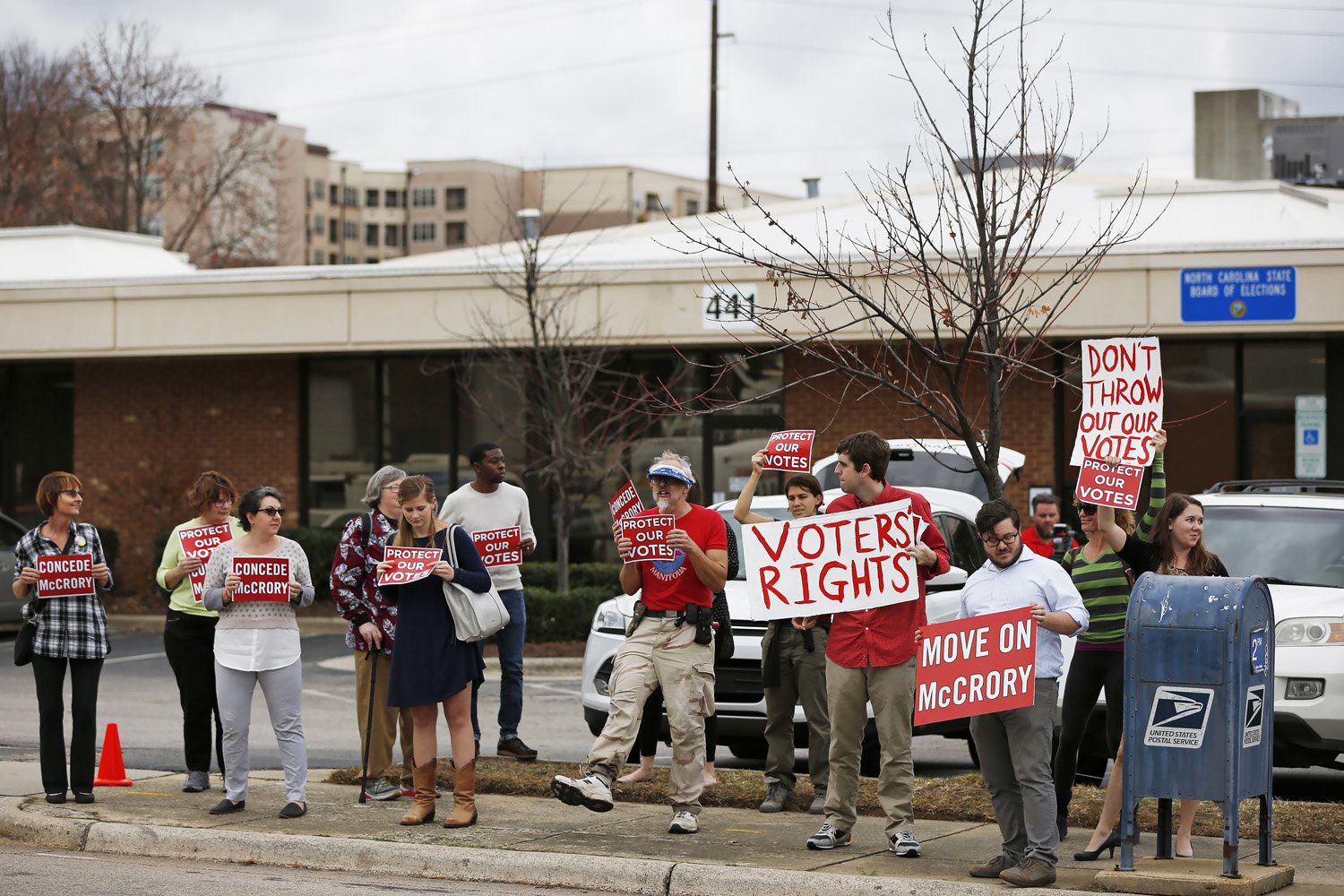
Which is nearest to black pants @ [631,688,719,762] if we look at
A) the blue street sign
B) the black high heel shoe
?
the black high heel shoe

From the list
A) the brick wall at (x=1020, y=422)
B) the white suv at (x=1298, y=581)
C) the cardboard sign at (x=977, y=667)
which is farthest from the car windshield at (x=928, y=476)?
the cardboard sign at (x=977, y=667)

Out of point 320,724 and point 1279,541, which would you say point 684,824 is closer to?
point 1279,541

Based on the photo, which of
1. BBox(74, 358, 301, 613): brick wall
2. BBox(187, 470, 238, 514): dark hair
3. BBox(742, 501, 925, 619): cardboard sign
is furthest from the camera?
BBox(74, 358, 301, 613): brick wall

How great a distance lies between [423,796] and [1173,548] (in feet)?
13.7

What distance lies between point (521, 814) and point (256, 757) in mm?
3800

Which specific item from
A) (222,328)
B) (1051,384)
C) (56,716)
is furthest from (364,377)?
(56,716)

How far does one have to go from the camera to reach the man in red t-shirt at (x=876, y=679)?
8.26 m

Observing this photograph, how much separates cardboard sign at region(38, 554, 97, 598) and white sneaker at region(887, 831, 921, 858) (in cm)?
492

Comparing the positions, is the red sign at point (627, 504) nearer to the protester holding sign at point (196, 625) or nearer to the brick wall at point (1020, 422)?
the protester holding sign at point (196, 625)

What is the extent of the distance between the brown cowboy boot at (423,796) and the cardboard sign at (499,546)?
223cm

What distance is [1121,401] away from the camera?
879 cm

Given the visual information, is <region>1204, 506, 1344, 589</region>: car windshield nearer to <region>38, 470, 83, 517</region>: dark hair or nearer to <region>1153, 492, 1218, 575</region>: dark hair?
<region>1153, 492, 1218, 575</region>: dark hair

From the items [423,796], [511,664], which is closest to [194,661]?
[423,796]

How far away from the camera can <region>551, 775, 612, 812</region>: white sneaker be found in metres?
8.41
